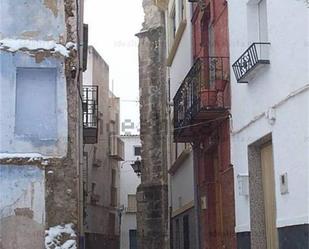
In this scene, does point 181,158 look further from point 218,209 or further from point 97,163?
point 97,163

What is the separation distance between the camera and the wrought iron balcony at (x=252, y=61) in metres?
8.85

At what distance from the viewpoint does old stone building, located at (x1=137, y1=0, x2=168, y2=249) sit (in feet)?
77.0

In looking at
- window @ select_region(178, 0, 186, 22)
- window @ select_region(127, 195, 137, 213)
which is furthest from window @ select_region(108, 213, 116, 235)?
window @ select_region(178, 0, 186, 22)

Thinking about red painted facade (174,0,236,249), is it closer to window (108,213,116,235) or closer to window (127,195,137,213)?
window (108,213,116,235)

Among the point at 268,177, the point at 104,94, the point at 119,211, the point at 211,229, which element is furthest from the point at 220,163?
the point at 119,211

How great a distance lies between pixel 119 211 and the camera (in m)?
38.9

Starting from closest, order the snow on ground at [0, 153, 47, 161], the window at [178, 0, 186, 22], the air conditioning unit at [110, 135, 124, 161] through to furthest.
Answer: the snow on ground at [0, 153, 47, 161] → the window at [178, 0, 186, 22] → the air conditioning unit at [110, 135, 124, 161]

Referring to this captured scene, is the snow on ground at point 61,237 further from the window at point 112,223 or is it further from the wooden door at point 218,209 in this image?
the window at point 112,223

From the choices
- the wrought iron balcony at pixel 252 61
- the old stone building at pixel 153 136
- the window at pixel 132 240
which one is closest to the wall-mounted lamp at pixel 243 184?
the wrought iron balcony at pixel 252 61

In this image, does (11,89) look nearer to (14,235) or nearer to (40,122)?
(40,122)

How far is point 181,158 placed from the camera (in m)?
16.9

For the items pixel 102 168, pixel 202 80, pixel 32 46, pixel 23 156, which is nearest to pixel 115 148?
pixel 102 168

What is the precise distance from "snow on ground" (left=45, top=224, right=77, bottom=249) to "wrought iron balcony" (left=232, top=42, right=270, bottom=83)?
3844 mm

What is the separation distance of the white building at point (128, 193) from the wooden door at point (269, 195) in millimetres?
31044
